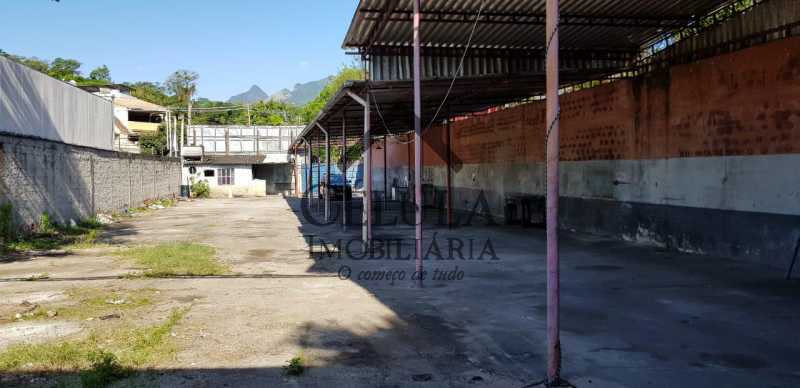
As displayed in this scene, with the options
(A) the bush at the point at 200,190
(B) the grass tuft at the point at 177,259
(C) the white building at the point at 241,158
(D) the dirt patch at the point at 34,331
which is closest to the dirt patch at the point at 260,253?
(B) the grass tuft at the point at 177,259

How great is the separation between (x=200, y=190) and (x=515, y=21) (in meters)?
32.2

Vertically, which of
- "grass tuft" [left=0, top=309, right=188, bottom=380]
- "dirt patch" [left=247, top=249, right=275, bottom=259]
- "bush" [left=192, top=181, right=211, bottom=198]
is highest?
"bush" [left=192, top=181, right=211, bottom=198]

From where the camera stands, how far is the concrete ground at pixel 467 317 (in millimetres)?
5195

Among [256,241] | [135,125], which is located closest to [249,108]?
[135,125]

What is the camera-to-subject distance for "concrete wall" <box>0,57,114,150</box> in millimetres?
15102

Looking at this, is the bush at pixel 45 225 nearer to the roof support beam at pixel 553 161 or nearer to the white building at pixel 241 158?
the roof support beam at pixel 553 161

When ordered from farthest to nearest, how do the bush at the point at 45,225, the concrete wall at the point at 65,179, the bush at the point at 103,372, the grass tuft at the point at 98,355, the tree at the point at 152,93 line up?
the tree at the point at 152,93
the bush at the point at 45,225
the concrete wall at the point at 65,179
the grass tuft at the point at 98,355
the bush at the point at 103,372

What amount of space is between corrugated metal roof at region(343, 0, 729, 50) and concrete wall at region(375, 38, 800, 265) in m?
1.39

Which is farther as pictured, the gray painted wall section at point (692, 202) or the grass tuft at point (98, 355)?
the gray painted wall section at point (692, 202)

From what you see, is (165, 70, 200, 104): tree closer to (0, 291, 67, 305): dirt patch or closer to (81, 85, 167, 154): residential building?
(81, 85, 167, 154): residential building

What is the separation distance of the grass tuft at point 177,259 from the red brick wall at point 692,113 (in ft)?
29.3

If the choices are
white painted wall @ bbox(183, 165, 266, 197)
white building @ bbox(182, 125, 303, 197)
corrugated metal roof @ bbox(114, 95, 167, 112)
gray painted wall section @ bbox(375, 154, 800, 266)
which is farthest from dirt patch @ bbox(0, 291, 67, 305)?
corrugated metal roof @ bbox(114, 95, 167, 112)

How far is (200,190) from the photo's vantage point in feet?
133

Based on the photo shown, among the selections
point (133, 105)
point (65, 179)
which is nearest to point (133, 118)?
point (133, 105)
